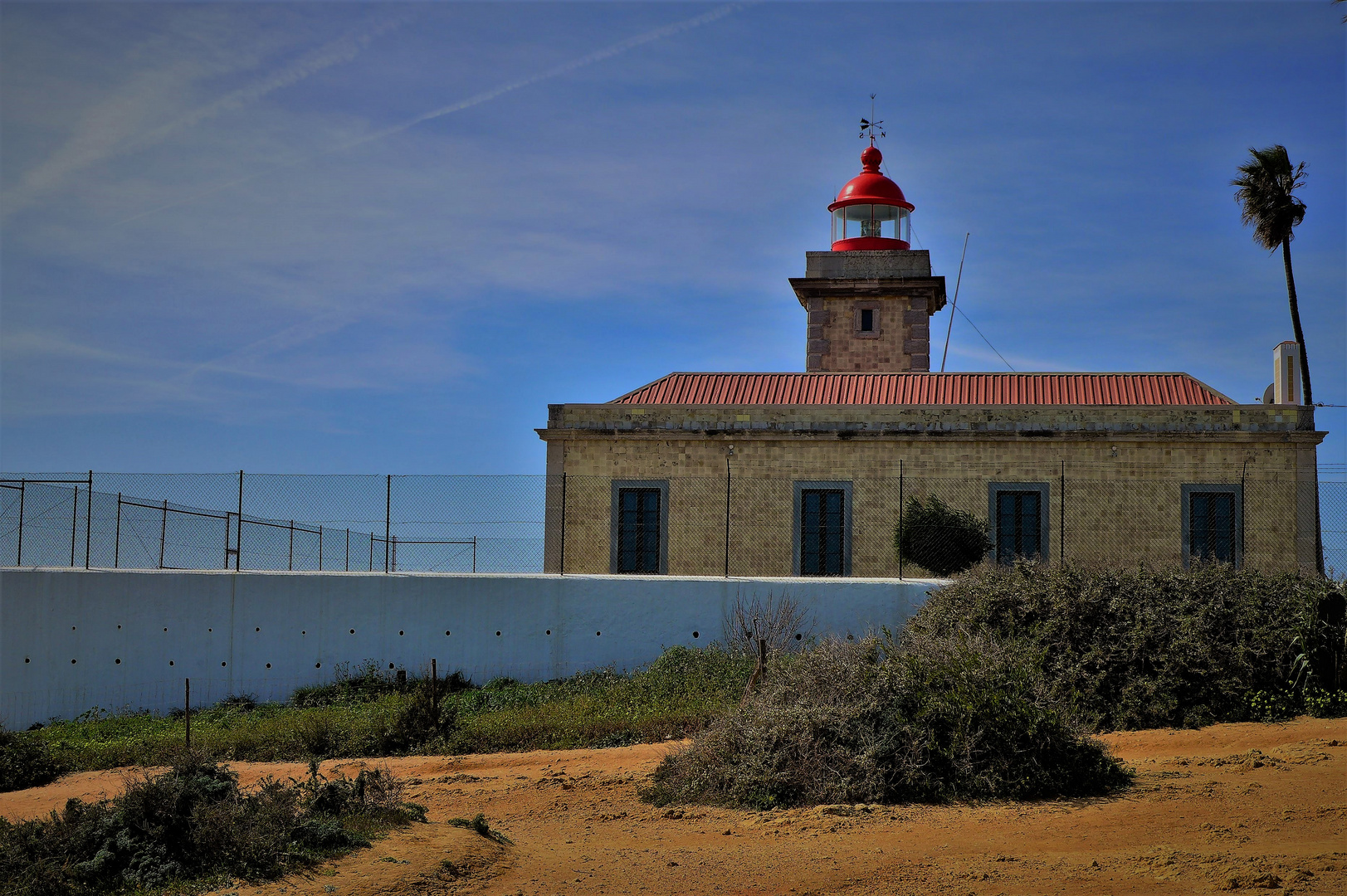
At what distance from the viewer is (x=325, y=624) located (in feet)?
55.3

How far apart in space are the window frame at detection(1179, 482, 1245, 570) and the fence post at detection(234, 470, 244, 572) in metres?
15.7

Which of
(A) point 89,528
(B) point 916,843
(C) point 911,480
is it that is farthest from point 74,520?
(B) point 916,843

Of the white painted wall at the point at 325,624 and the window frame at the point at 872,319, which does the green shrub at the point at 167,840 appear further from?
the window frame at the point at 872,319

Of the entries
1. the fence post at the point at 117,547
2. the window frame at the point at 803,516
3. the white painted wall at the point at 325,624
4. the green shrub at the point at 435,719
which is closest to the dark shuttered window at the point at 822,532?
the window frame at the point at 803,516

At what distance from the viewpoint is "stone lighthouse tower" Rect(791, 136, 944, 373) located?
87.8ft

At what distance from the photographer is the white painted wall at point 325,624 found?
16.2 meters

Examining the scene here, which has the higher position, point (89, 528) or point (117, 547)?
point (89, 528)

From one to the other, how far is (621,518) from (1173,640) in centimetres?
1071

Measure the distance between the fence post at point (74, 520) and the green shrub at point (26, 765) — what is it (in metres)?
5.43

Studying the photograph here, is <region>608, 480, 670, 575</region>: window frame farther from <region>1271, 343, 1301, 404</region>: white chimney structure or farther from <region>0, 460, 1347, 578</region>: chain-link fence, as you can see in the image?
<region>1271, 343, 1301, 404</region>: white chimney structure

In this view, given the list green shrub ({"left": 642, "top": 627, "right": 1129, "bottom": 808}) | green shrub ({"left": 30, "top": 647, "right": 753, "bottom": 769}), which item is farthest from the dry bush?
green shrub ({"left": 642, "top": 627, "right": 1129, "bottom": 808})

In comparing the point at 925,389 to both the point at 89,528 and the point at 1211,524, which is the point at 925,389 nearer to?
the point at 1211,524

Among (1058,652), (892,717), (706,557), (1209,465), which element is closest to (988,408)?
(1209,465)

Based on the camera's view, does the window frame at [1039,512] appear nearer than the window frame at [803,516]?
Yes
